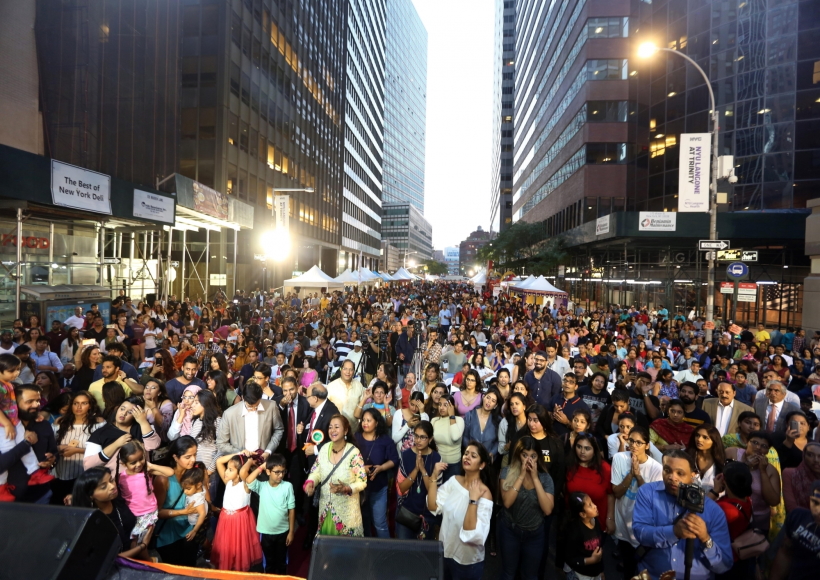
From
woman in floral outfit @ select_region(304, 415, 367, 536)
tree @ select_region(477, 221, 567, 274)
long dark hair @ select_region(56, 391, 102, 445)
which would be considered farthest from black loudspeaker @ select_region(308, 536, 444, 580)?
tree @ select_region(477, 221, 567, 274)

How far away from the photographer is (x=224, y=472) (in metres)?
4.18

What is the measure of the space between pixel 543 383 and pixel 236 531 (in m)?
4.98

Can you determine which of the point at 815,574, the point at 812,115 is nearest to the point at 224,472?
the point at 815,574

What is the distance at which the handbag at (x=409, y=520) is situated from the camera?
4148 mm

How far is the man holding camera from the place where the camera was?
3.13m

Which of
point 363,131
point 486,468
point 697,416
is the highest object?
point 363,131

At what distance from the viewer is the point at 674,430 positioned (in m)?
5.36

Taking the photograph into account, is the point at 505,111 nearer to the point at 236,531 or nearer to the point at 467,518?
the point at 467,518

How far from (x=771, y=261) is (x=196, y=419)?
32.4m

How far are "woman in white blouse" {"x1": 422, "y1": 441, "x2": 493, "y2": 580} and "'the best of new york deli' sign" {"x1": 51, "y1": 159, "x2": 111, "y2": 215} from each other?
1376 centimetres

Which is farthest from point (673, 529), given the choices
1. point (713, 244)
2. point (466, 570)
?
point (713, 244)

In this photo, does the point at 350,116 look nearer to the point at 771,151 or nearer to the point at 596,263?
the point at 596,263

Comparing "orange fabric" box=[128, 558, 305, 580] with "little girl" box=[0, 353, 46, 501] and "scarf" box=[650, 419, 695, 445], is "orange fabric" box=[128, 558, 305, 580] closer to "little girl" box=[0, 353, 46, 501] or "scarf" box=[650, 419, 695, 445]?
"little girl" box=[0, 353, 46, 501]

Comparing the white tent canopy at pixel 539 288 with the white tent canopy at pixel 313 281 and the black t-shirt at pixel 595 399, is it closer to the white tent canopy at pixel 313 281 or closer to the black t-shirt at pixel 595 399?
the white tent canopy at pixel 313 281
